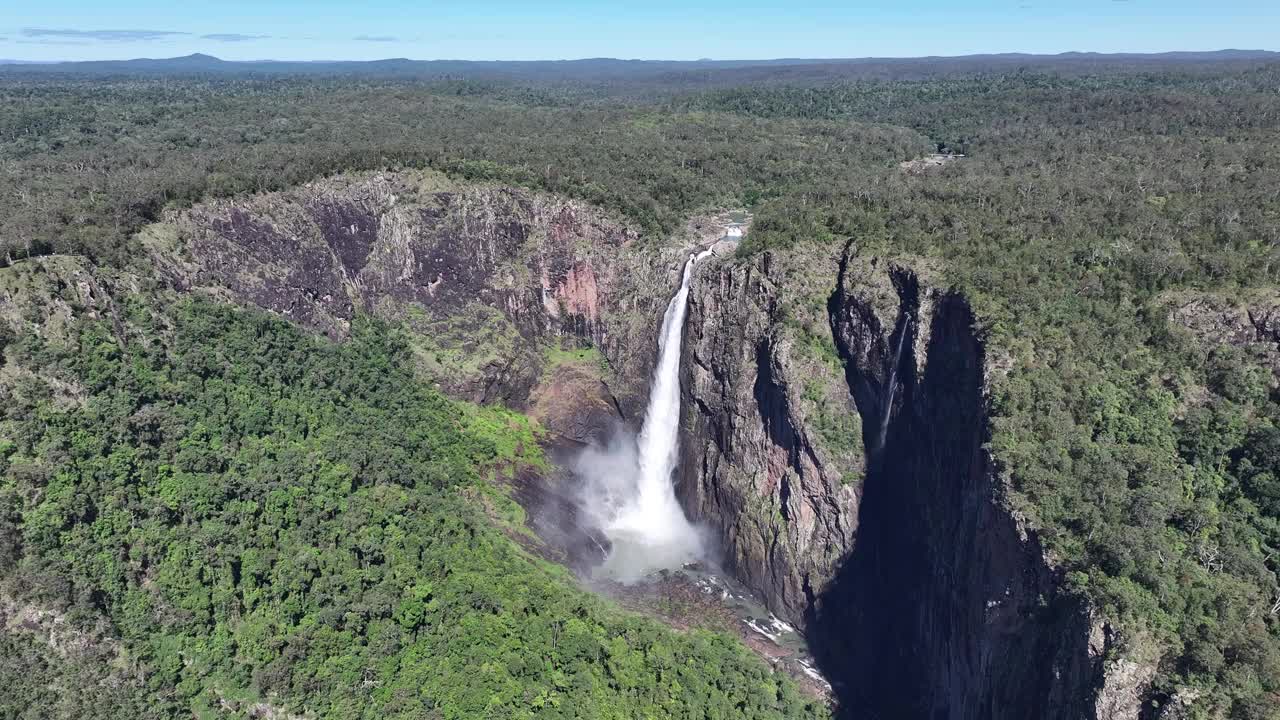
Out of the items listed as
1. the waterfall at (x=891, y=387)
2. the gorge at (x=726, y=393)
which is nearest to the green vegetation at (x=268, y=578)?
the gorge at (x=726, y=393)

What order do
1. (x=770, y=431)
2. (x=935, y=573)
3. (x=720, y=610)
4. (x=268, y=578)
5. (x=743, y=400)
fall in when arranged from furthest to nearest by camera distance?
(x=743, y=400) → (x=770, y=431) → (x=720, y=610) → (x=935, y=573) → (x=268, y=578)

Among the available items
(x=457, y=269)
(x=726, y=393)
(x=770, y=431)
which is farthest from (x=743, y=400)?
(x=457, y=269)

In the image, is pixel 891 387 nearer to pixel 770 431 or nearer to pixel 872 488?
pixel 872 488

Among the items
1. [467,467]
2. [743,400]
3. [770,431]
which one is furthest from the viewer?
[743,400]

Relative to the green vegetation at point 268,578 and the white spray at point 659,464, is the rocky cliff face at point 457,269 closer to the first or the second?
the white spray at point 659,464

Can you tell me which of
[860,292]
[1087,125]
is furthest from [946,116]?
[860,292]

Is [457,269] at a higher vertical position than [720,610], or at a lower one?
higher

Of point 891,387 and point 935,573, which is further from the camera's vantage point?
point 891,387
